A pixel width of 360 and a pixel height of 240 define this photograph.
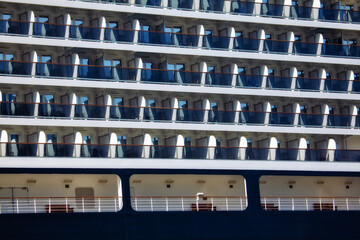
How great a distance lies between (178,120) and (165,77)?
1.80 meters

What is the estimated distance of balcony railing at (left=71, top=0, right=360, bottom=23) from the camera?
43.5 m

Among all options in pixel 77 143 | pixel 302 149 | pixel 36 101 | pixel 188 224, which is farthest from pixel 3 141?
pixel 302 149

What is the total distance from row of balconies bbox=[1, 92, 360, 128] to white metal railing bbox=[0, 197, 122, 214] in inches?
121

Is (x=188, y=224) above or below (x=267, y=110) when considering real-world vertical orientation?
below

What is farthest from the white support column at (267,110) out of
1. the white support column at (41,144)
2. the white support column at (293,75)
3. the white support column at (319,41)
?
the white support column at (41,144)

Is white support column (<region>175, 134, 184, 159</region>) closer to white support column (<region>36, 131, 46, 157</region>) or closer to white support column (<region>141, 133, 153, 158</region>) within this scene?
white support column (<region>141, 133, 153, 158</region>)

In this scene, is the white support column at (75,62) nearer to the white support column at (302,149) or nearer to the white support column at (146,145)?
the white support column at (146,145)

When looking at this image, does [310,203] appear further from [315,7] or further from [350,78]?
[315,7]

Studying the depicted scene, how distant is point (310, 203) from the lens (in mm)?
44625

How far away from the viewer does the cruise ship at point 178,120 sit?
39875 millimetres

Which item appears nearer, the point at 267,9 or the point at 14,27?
the point at 14,27

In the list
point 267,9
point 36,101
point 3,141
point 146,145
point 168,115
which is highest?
point 267,9

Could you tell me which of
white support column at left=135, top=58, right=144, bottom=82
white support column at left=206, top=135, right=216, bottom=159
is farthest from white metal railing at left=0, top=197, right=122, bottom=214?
white support column at left=135, top=58, right=144, bottom=82

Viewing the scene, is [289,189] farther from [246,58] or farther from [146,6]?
[146,6]
